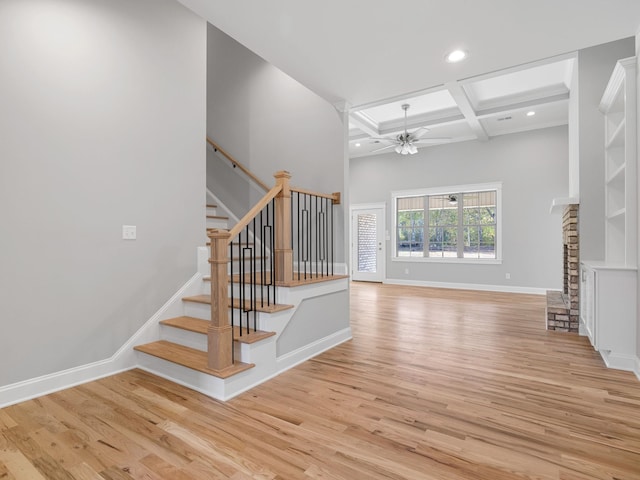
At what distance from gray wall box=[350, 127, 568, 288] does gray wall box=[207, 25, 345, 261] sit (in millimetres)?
4692

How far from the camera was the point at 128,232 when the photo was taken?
9.66ft

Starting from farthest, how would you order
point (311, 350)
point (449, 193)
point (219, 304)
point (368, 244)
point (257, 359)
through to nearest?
point (368, 244) < point (449, 193) < point (311, 350) < point (257, 359) < point (219, 304)

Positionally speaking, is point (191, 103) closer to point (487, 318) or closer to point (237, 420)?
point (237, 420)

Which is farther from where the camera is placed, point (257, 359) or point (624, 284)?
point (624, 284)

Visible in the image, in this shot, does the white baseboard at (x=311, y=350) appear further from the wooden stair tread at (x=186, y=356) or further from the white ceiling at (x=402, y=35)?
the white ceiling at (x=402, y=35)

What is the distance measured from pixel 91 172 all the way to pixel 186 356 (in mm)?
1660

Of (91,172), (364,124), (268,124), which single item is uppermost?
(364,124)

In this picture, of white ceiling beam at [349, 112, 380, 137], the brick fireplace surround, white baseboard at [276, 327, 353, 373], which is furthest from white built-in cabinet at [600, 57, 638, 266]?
white ceiling beam at [349, 112, 380, 137]

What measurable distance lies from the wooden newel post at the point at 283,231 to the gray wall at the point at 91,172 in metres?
1.05

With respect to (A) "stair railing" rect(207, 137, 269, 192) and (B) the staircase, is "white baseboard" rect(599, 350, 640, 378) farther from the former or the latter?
(A) "stair railing" rect(207, 137, 269, 192)

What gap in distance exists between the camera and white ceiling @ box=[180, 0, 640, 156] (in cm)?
228

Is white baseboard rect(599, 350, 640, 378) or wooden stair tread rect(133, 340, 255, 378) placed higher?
wooden stair tread rect(133, 340, 255, 378)

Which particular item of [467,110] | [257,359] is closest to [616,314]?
[257,359]

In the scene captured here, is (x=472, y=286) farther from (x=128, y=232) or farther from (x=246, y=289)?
(x=128, y=232)
